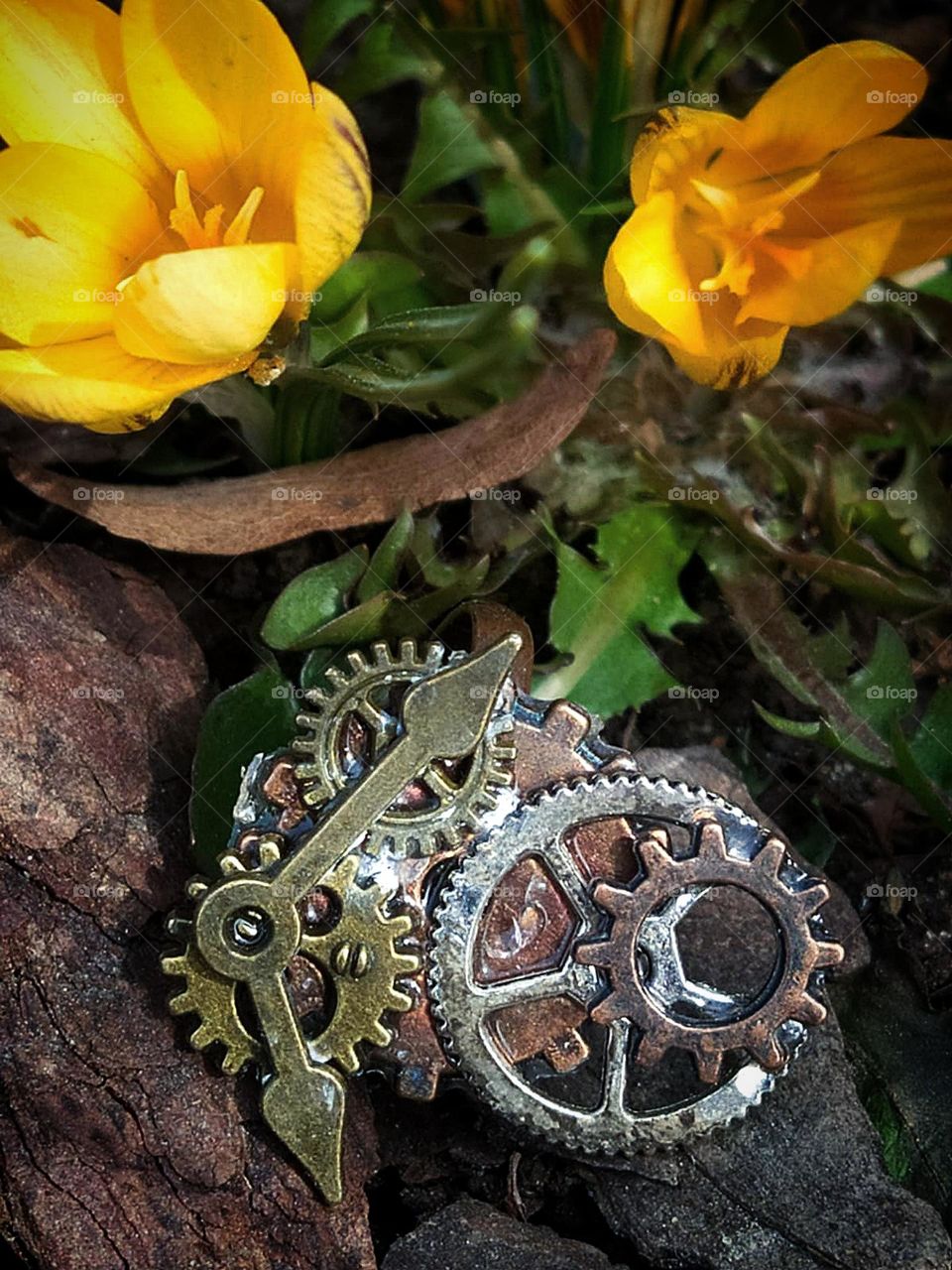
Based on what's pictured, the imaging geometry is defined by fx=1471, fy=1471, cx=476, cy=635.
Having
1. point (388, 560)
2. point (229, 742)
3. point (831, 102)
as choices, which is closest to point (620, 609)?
point (388, 560)

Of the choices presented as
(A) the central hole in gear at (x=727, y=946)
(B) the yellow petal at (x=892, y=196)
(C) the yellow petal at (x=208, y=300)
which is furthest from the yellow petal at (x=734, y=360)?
(A) the central hole in gear at (x=727, y=946)

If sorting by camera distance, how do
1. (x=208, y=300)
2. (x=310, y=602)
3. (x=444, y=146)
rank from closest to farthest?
(x=208, y=300), (x=310, y=602), (x=444, y=146)

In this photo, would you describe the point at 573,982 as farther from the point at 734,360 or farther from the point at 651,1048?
the point at 734,360

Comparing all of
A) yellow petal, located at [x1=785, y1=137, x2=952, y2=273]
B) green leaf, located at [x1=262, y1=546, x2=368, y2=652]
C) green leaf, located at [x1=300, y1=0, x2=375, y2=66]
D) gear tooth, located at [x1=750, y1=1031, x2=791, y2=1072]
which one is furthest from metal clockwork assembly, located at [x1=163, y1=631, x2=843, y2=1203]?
green leaf, located at [x1=300, y1=0, x2=375, y2=66]

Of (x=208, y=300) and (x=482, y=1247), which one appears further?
(x=482, y=1247)

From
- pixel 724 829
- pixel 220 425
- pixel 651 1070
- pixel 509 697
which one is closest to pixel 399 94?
pixel 220 425

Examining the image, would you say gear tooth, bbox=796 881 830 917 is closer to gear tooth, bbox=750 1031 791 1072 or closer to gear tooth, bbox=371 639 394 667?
gear tooth, bbox=750 1031 791 1072
